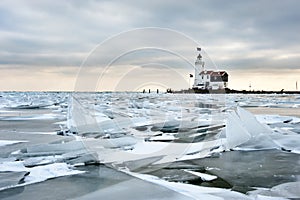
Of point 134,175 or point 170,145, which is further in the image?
point 170,145

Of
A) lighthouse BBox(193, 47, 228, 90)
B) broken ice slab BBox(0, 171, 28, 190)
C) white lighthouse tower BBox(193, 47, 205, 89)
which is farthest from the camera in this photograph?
white lighthouse tower BBox(193, 47, 205, 89)

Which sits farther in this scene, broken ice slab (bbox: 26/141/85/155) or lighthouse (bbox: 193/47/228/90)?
lighthouse (bbox: 193/47/228/90)

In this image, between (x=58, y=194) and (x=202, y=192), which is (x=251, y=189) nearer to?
(x=202, y=192)

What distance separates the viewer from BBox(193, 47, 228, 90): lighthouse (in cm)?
5062

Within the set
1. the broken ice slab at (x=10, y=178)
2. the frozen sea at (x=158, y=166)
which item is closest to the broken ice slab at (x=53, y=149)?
the frozen sea at (x=158, y=166)

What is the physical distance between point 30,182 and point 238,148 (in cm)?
290

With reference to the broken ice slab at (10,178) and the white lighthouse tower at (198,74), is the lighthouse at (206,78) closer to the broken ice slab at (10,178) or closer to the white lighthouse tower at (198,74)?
the white lighthouse tower at (198,74)

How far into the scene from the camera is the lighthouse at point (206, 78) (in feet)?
166

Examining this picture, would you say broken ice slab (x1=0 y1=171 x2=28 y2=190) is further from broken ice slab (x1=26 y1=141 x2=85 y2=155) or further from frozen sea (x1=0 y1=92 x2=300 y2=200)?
broken ice slab (x1=26 y1=141 x2=85 y2=155)

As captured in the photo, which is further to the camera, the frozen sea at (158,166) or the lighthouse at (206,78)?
the lighthouse at (206,78)

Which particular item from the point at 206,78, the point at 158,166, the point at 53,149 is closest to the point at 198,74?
the point at 206,78

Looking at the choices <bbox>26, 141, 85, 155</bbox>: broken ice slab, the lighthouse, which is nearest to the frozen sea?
<bbox>26, 141, 85, 155</bbox>: broken ice slab

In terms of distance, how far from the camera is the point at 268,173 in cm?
316

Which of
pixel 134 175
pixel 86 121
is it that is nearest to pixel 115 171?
pixel 134 175
